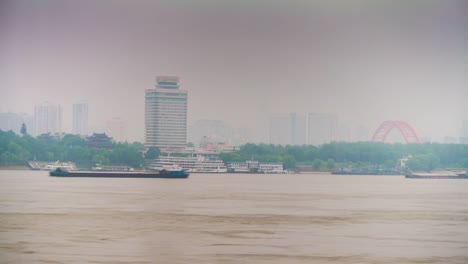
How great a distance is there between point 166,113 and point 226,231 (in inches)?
2706

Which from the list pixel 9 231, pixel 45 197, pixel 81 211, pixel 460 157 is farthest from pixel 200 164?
pixel 9 231

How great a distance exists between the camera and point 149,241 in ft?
45.9

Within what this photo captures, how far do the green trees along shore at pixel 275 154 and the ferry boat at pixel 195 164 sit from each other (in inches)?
68.9

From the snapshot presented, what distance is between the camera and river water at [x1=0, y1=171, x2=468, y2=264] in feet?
41.3

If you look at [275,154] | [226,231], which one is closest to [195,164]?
[275,154]

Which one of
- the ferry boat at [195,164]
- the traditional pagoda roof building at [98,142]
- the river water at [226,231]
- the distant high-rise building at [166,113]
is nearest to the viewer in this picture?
the river water at [226,231]

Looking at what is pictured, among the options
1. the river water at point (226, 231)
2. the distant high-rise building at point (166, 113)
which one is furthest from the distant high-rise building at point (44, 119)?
the river water at point (226, 231)

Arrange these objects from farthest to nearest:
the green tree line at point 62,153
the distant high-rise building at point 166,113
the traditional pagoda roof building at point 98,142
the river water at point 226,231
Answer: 1. the distant high-rise building at point 166,113
2. the traditional pagoda roof building at point 98,142
3. the green tree line at point 62,153
4. the river water at point 226,231

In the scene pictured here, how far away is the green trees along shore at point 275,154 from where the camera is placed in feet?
206

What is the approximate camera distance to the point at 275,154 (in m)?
70.1

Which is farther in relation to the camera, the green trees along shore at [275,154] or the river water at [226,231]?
the green trees along shore at [275,154]

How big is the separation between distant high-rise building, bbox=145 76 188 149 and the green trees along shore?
8484mm

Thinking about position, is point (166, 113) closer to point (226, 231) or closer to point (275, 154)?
point (275, 154)

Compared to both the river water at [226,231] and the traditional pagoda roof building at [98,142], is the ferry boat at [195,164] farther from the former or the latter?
the river water at [226,231]
